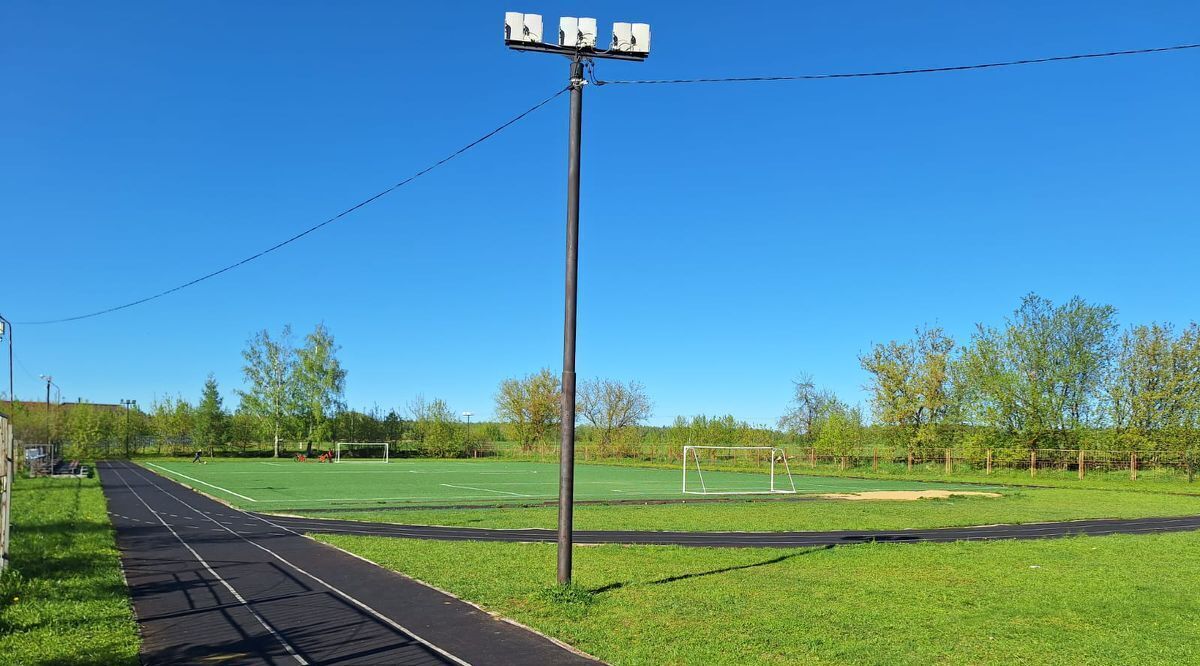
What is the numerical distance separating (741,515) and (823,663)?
15.8 m

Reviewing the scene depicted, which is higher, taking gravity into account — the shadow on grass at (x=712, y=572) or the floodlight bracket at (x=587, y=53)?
the floodlight bracket at (x=587, y=53)

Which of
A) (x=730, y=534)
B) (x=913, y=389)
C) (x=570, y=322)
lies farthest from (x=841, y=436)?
(x=570, y=322)

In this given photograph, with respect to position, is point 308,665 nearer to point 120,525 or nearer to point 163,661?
point 163,661

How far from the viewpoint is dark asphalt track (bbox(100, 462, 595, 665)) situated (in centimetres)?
779

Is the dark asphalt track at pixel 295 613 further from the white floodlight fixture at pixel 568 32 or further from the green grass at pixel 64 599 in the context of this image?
the white floodlight fixture at pixel 568 32

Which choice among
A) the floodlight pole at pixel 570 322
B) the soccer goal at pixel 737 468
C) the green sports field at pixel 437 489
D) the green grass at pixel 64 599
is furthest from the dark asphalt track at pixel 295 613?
the soccer goal at pixel 737 468

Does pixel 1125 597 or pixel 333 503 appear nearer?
pixel 1125 597

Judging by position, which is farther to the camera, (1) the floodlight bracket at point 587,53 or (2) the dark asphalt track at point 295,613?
(1) the floodlight bracket at point 587,53

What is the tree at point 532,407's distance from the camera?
88.4 metres

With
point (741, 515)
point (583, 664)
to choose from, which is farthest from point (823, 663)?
point (741, 515)

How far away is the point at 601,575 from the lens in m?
12.1

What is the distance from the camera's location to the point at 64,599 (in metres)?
9.83

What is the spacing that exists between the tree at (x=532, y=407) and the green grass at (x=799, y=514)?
61.0m

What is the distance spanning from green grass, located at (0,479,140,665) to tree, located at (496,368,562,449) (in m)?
70.6
